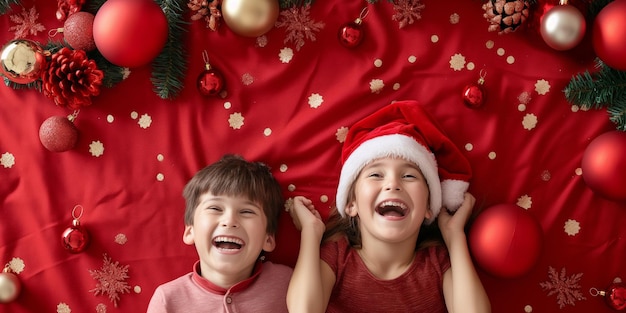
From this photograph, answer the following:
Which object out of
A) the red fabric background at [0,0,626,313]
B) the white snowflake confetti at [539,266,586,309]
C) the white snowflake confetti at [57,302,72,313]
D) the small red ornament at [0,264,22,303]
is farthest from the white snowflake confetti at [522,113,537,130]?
the small red ornament at [0,264,22,303]

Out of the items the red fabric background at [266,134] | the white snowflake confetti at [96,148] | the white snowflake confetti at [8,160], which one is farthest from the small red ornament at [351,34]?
the white snowflake confetti at [8,160]

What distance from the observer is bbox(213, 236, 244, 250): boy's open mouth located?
5.42 feet

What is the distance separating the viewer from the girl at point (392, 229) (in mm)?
1648

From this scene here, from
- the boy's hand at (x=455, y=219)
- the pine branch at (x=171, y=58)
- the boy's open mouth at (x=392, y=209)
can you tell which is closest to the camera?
the boy's open mouth at (x=392, y=209)

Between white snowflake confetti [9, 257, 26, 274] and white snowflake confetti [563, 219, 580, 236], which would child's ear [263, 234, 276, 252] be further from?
white snowflake confetti [563, 219, 580, 236]

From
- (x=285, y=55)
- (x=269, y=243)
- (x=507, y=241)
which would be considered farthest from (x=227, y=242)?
(x=507, y=241)

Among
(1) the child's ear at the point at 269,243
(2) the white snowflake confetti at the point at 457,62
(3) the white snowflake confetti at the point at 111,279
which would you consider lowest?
(3) the white snowflake confetti at the point at 111,279

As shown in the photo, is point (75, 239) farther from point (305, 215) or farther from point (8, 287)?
point (305, 215)

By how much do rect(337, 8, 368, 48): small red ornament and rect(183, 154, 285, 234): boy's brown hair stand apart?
0.41 meters

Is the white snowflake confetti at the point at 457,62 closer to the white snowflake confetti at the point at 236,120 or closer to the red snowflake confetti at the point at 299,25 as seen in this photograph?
the red snowflake confetti at the point at 299,25

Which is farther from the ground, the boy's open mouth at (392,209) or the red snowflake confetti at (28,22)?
the red snowflake confetti at (28,22)

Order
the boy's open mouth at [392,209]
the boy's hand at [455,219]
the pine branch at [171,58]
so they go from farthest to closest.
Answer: the pine branch at [171,58] < the boy's hand at [455,219] < the boy's open mouth at [392,209]

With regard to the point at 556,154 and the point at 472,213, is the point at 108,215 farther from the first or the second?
the point at 556,154

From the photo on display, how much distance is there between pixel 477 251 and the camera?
1.71 metres
